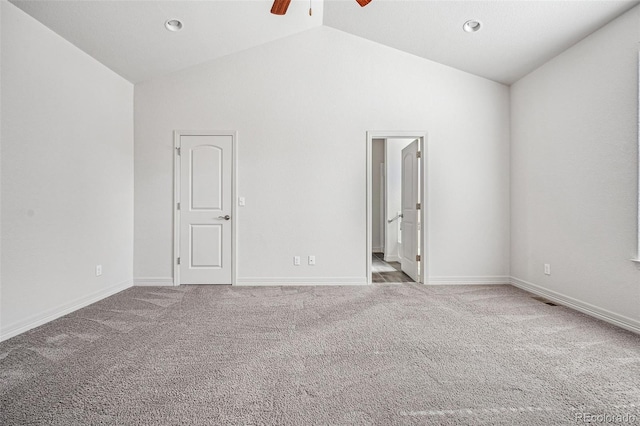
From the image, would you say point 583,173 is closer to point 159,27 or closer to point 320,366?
point 320,366

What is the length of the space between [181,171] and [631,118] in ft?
16.1

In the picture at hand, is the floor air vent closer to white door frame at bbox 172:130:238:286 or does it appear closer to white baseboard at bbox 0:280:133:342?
white door frame at bbox 172:130:238:286

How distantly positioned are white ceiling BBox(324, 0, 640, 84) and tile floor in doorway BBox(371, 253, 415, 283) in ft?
10.2

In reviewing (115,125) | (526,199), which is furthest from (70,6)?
(526,199)

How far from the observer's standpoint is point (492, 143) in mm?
4348

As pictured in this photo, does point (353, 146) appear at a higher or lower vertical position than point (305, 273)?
higher

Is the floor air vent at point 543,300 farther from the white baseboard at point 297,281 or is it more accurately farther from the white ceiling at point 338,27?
the white ceiling at point 338,27

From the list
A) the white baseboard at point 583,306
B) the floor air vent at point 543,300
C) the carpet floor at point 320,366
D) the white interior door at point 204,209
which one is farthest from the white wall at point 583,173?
the white interior door at point 204,209

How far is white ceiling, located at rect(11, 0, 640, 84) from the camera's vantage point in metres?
2.94

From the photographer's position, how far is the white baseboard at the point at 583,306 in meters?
2.70

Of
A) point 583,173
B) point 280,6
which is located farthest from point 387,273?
point 280,6

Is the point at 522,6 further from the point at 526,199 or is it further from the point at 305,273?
the point at 305,273

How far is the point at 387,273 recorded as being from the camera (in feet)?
17.1

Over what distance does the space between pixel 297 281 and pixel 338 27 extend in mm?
3521
